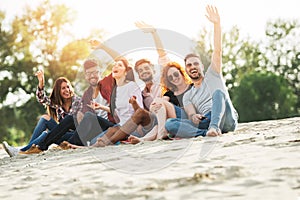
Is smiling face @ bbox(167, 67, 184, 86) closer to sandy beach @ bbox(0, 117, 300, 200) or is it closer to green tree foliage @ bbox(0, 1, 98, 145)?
sandy beach @ bbox(0, 117, 300, 200)

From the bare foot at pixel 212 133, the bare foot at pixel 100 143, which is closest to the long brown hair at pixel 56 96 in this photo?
the bare foot at pixel 100 143

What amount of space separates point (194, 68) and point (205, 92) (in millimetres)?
260

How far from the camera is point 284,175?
2.27 m

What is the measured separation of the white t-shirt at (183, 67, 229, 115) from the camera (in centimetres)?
454

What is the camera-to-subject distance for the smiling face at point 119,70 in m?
A: 5.22

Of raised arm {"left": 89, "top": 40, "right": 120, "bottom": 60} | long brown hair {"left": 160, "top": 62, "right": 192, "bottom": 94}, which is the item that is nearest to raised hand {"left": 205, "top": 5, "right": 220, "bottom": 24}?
long brown hair {"left": 160, "top": 62, "right": 192, "bottom": 94}

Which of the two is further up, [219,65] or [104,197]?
[219,65]

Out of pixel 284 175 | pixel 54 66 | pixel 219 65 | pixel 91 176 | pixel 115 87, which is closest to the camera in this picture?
pixel 284 175

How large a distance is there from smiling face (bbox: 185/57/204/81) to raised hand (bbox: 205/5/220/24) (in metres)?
0.43

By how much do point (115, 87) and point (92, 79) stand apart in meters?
0.29

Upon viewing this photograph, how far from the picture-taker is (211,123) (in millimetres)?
4410

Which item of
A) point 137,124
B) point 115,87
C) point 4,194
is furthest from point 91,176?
point 115,87

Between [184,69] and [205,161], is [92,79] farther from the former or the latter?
[205,161]

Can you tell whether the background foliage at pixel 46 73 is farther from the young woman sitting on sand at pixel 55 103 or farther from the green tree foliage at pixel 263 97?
the young woman sitting on sand at pixel 55 103
